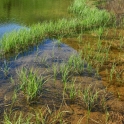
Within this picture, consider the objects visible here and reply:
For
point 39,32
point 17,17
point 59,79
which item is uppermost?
point 17,17

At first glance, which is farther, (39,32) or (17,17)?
(17,17)

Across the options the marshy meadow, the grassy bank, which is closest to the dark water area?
the marshy meadow

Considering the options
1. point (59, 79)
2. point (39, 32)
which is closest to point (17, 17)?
point (39, 32)

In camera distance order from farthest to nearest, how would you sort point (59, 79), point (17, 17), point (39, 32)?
point (17, 17)
point (39, 32)
point (59, 79)

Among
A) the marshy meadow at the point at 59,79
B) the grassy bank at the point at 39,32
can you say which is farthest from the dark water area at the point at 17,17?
the grassy bank at the point at 39,32

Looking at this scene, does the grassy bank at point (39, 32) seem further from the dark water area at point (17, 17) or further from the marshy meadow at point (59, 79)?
the dark water area at point (17, 17)

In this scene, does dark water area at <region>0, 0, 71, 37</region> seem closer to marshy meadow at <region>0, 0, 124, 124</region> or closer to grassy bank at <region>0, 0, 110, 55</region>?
marshy meadow at <region>0, 0, 124, 124</region>

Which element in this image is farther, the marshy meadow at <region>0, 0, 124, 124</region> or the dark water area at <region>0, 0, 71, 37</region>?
the dark water area at <region>0, 0, 71, 37</region>

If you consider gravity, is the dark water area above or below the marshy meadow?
above

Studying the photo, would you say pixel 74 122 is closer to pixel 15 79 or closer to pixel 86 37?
pixel 15 79

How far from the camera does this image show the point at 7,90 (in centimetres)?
530

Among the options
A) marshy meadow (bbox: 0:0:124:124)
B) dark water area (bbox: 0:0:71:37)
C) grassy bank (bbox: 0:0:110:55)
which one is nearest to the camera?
marshy meadow (bbox: 0:0:124:124)

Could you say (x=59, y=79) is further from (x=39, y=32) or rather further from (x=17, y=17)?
(x=17, y=17)

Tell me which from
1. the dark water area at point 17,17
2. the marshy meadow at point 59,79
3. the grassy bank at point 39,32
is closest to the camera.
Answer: the marshy meadow at point 59,79
